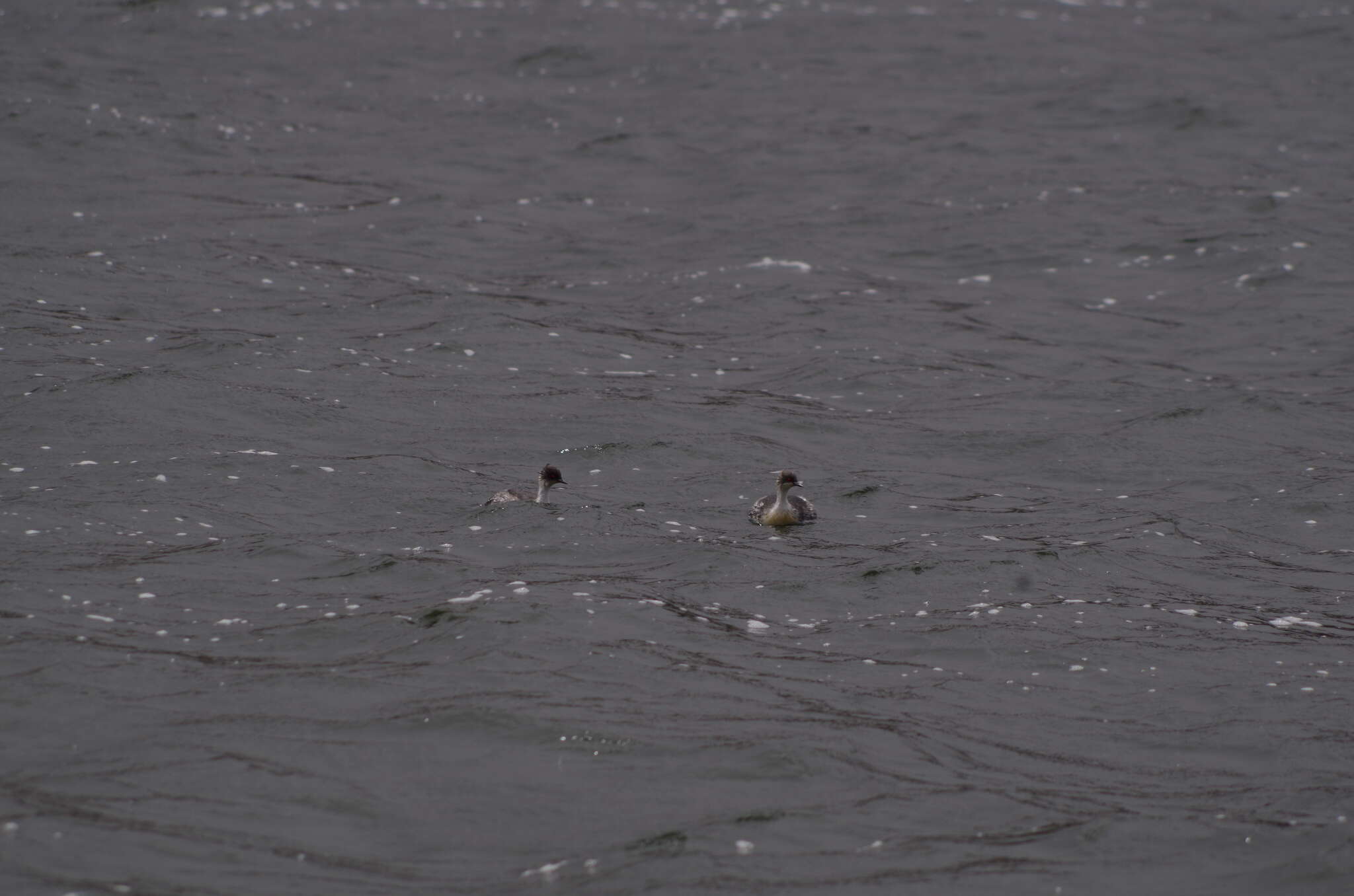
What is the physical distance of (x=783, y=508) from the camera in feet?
43.0

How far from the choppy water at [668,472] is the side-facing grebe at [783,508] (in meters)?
0.16

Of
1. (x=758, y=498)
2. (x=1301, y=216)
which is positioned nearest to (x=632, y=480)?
(x=758, y=498)

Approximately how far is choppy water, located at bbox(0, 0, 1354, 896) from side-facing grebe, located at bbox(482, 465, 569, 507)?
15 cm

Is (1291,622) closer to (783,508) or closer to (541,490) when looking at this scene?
(783,508)

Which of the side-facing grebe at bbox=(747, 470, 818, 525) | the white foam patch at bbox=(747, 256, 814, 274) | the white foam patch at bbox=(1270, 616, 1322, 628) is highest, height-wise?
the white foam patch at bbox=(747, 256, 814, 274)

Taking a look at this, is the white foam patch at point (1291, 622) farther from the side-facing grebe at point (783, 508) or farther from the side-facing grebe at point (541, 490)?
the side-facing grebe at point (541, 490)

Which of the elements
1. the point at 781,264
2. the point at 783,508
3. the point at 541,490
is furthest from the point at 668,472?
the point at 781,264

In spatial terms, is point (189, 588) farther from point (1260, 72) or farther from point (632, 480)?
point (1260, 72)

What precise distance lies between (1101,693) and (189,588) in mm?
5760

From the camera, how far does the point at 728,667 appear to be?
1029 cm

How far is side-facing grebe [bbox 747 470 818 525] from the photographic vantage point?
1309cm

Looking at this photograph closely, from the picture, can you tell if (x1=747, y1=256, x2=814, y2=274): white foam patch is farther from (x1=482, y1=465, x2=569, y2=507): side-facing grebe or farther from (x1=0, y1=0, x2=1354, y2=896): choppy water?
(x1=482, y1=465, x2=569, y2=507): side-facing grebe

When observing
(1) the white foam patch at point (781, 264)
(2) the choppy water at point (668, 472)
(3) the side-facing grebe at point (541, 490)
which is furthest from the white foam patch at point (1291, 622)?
(1) the white foam patch at point (781, 264)

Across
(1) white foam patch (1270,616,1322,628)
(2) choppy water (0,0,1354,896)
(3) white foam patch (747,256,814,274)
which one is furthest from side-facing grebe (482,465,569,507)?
(3) white foam patch (747,256,814,274)
